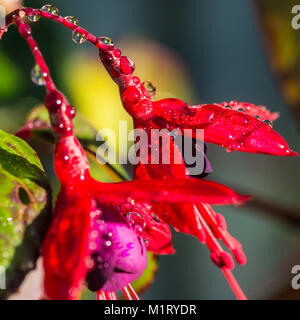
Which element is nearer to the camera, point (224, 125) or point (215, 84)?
point (224, 125)

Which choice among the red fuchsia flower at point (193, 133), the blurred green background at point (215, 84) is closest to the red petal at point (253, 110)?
the red fuchsia flower at point (193, 133)

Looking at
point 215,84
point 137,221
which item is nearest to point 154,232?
point 137,221

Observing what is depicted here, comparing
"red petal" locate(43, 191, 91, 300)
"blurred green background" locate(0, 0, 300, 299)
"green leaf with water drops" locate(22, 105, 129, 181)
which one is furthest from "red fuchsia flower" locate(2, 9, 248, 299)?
"blurred green background" locate(0, 0, 300, 299)

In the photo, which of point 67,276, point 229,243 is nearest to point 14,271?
point 67,276

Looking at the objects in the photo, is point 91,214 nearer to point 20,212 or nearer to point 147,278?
point 20,212

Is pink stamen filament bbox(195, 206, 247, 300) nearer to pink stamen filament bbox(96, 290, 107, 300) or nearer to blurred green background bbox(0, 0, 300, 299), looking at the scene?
pink stamen filament bbox(96, 290, 107, 300)

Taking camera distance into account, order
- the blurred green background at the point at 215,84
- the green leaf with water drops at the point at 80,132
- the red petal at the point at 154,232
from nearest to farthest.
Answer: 1. the red petal at the point at 154,232
2. the green leaf with water drops at the point at 80,132
3. the blurred green background at the point at 215,84

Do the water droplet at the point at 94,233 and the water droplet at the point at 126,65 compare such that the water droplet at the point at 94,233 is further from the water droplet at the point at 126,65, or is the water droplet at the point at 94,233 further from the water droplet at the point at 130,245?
the water droplet at the point at 126,65
